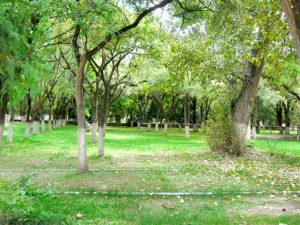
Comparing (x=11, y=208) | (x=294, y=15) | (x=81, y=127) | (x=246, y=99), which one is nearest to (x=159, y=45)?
(x=246, y=99)

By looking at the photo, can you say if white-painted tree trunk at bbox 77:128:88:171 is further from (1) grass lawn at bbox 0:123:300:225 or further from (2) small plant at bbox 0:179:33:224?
(2) small plant at bbox 0:179:33:224

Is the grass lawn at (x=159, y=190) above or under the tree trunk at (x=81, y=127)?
under

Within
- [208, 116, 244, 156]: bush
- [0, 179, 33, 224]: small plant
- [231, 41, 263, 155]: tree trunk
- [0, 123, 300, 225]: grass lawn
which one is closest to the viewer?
[0, 179, 33, 224]: small plant

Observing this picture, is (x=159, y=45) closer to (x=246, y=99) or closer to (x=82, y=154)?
(x=246, y=99)

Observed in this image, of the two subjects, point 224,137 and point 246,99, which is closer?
point 224,137

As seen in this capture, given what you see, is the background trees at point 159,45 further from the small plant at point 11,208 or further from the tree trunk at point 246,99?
the small plant at point 11,208

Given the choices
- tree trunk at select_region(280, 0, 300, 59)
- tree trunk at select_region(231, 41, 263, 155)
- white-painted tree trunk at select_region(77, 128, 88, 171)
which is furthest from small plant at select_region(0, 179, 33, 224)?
tree trunk at select_region(231, 41, 263, 155)

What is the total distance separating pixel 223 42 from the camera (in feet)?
38.9

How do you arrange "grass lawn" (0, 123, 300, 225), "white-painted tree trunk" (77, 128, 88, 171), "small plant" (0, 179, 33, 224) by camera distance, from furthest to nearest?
"white-painted tree trunk" (77, 128, 88, 171)
"grass lawn" (0, 123, 300, 225)
"small plant" (0, 179, 33, 224)

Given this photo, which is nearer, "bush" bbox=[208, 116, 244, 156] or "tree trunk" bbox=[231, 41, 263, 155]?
"bush" bbox=[208, 116, 244, 156]

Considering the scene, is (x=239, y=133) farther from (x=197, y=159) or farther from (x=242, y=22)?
(x=242, y=22)

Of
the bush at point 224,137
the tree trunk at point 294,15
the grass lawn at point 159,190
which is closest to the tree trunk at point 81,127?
the grass lawn at point 159,190

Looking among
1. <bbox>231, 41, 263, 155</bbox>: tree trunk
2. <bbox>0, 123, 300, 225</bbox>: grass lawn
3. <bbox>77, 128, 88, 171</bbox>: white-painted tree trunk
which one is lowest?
<bbox>0, 123, 300, 225</bbox>: grass lawn

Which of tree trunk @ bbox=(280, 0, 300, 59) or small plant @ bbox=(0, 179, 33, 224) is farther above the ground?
tree trunk @ bbox=(280, 0, 300, 59)
